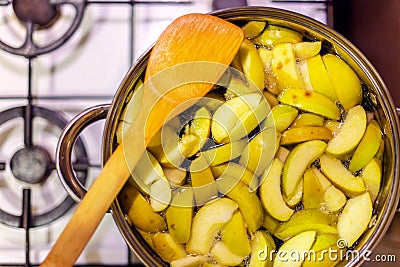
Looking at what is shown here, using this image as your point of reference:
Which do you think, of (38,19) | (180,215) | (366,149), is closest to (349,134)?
(366,149)

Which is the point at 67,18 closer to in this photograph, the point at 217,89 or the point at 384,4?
the point at 217,89

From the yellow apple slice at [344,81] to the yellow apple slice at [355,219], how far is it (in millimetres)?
124

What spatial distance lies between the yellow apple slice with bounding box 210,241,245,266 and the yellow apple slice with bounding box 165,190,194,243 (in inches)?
1.5

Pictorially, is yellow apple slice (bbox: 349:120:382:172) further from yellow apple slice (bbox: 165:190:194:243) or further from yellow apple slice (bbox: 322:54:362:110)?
yellow apple slice (bbox: 165:190:194:243)

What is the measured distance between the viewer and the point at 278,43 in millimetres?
698

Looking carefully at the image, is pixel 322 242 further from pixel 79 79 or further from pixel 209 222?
pixel 79 79

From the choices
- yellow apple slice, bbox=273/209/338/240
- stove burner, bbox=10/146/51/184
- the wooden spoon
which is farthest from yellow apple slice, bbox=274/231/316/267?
stove burner, bbox=10/146/51/184

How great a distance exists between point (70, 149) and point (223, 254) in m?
0.24

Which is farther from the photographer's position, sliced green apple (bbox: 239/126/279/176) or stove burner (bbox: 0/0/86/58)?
stove burner (bbox: 0/0/86/58)

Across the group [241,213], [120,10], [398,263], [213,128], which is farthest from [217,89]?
[398,263]

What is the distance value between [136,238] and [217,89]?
22cm

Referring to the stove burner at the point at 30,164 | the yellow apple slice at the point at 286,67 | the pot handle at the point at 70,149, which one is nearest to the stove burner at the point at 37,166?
the stove burner at the point at 30,164

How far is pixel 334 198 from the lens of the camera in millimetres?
692

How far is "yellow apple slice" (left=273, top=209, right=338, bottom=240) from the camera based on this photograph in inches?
26.9
